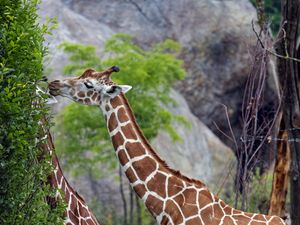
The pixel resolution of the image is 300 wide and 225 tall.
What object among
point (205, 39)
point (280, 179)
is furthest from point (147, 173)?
point (205, 39)

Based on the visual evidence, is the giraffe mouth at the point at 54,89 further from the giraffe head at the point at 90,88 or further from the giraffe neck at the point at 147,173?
the giraffe neck at the point at 147,173

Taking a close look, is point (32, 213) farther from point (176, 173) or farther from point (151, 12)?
point (151, 12)

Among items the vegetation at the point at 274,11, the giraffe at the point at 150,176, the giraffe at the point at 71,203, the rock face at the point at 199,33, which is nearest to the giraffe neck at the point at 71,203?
the giraffe at the point at 71,203

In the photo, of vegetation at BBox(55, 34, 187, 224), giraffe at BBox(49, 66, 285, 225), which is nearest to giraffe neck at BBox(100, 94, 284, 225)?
giraffe at BBox(49, 66, 285, 225)

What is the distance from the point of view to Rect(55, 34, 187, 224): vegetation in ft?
56.8

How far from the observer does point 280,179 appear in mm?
10039

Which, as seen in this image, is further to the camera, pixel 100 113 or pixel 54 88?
pixel 100 113

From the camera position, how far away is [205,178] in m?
20.2

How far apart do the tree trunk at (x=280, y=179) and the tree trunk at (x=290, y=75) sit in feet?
2.77

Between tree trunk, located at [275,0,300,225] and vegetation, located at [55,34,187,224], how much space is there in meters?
8.29

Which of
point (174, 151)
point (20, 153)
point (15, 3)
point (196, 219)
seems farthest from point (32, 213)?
point (174, 151)

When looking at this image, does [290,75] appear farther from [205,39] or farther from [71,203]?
[205,39]

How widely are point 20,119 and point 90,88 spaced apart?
261 cm

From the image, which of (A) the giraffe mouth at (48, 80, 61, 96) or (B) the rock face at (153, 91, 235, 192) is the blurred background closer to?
(B) the rock face at (153, 91, 235, 192)
